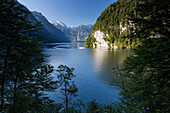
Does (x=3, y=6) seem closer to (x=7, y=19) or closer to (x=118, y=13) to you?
(x=7, y=19)

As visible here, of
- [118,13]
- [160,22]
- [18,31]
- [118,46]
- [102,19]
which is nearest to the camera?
[160,22]

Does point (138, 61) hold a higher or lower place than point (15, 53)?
lower

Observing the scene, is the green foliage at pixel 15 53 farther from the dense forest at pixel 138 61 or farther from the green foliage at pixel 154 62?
the green foliage at pixel 154 62

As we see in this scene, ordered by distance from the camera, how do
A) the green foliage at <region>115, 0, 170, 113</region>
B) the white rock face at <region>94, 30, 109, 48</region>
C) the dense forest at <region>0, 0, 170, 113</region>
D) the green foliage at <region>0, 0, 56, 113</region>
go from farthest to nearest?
the white rock face at <region>94, 30, 109, 48</region>
the green foliage at <region>0, 0, 56, 113</region>
the green foliage at <region>115, 0, 170, 113</region>
the dense forest at <region>0, 0, 170, 113</region>

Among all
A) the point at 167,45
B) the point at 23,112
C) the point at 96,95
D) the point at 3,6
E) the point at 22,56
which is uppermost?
the point at 3,6

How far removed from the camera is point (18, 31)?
8102 mm

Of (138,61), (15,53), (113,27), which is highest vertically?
(113,27)

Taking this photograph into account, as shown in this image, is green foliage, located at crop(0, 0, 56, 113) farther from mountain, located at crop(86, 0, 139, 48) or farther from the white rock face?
the white rock face

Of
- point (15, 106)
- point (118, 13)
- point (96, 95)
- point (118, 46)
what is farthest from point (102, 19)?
point (15, 106)

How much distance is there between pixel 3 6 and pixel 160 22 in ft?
37.9

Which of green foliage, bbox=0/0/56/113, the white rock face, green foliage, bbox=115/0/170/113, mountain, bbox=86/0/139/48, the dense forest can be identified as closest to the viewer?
the dense forest

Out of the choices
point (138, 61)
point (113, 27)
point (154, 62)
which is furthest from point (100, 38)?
point (154, 62)

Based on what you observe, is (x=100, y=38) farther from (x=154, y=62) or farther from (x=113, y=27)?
(x=154, y=62)

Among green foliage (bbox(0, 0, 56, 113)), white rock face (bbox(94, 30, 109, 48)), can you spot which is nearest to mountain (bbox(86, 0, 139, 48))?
white rock face (bbox(94, 30, 109, 48))
